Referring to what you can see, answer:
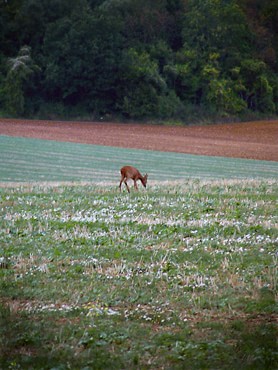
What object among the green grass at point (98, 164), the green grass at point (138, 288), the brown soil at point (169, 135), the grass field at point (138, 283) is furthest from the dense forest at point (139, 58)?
the green grass at point (138, 288)

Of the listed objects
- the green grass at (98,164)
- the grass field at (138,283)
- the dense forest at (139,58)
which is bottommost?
the green grass at (98,164)

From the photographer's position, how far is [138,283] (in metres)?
8.35

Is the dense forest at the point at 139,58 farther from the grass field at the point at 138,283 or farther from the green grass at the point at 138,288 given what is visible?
the green grass at the point at 138,288

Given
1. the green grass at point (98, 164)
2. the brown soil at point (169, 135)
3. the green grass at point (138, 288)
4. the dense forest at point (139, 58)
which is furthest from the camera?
the dense forest at point (139, 58)

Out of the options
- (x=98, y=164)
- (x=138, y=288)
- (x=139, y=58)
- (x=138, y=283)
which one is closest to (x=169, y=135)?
(x=139, y=58)

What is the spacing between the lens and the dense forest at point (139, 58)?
60844 mm

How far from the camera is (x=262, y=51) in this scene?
7394 cm

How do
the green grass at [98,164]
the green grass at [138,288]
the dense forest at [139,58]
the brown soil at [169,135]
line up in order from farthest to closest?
the dense forest at [139,58], the brown soil at [169,135], the green grass at [98,164], the green grass at [138,288]

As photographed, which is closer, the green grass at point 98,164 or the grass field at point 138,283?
the grass field at point 138,283

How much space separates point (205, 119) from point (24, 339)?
63.1 m

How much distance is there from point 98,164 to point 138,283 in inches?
1066

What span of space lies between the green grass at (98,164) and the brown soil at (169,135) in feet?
10.8

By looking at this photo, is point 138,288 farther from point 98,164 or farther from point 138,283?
point 98,164

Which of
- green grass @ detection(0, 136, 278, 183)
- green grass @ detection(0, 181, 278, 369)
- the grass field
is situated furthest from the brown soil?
green grass @ detection(0, 181, 278, 369)
